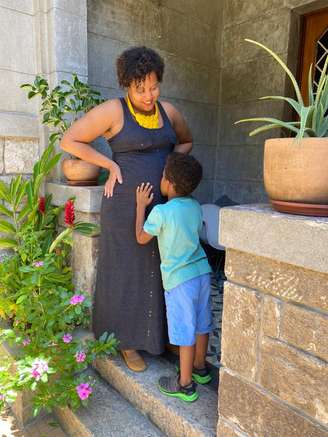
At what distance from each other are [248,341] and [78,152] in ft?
4.53

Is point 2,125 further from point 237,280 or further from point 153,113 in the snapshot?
point 237,280

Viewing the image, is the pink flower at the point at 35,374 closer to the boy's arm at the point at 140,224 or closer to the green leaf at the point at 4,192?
the boy's arm at the point at 140,224

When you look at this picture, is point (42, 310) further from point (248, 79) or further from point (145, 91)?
point (248, 79)

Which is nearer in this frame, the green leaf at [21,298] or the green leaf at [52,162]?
the green leaf at [21,298]

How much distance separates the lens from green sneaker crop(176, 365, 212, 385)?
1.97 m

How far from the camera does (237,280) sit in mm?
1273

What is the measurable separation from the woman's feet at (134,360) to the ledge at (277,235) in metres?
1.18

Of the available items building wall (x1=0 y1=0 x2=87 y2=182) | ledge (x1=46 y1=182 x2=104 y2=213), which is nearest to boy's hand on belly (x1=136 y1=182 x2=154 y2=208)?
ledge (x1=46 y1=182 x2=104 y2=213)

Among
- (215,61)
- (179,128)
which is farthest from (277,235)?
(215,61)

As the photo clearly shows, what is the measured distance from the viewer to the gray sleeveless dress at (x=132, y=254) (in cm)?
199

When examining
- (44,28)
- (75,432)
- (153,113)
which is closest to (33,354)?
(75,432)

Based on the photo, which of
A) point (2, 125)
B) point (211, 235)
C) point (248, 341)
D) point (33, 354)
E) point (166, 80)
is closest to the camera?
point (248, 341)

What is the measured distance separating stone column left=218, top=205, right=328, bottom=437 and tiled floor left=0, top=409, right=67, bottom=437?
4.06 feet

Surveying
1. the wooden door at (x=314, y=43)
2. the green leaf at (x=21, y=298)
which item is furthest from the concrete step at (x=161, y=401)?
the wooden door at (x=314, y=43)
